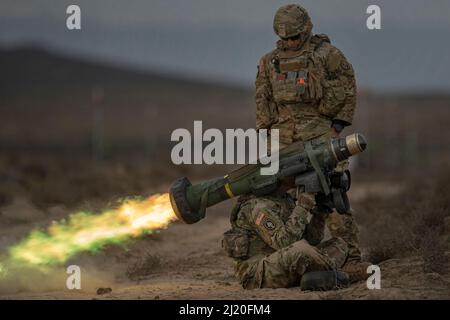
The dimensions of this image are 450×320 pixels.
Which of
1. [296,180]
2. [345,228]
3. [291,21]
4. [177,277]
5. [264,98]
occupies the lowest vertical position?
[177,277]

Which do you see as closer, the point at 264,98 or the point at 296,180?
the point at 296,180

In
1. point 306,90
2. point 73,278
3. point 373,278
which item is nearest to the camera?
point 373,278

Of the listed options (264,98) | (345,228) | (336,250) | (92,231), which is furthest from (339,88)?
(92,231)

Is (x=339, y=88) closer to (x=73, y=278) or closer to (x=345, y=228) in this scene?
(x=345, y=228)

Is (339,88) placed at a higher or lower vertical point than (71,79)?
lower

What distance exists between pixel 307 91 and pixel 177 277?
279cm

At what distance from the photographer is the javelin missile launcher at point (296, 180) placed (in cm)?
1033

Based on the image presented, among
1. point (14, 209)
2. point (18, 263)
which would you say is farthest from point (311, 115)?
point (14, 209)

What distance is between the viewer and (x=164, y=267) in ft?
42.2

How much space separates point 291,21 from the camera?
10773 millimetres

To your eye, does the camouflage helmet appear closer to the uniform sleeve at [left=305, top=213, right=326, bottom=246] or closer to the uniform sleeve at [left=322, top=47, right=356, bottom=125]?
the uniform sleeve at [left=322, top=47, right=356, bottom=125]

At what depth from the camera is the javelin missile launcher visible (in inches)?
407

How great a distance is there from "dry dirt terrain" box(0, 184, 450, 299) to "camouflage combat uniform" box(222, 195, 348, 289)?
0.20m

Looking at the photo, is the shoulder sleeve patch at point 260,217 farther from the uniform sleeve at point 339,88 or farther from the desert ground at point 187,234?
the uniform sleeve at point 339,88
